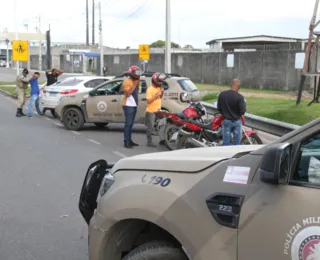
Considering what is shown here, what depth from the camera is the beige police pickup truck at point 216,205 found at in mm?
2264

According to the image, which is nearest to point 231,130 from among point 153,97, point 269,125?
point 269,125

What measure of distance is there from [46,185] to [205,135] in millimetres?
3747

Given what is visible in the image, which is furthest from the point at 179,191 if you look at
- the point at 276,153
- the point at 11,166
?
the point at 11,166

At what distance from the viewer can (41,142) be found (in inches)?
447

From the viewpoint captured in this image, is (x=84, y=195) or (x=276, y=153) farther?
(x=84, y=195)

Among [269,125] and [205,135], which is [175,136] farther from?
[269,125]

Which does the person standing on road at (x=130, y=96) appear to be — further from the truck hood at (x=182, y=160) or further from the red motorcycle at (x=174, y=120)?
the truck hood at (x=182, y=160)

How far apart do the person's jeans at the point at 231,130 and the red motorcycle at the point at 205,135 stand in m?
0.36

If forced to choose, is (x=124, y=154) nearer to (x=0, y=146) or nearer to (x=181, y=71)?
(x=0, y=146)

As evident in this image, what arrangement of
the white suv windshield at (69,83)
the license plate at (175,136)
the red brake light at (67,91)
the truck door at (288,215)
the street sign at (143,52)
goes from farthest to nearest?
1. the street sign at (143,52)
2. the white suv windshield at (69,83)
3. the red brake light at (67,91)
4. the license plate at (175,136)
5. the truck door at (288,215)

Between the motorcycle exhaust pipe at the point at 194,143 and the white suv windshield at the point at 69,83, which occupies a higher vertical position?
the white suv windshield at the point at 69,83

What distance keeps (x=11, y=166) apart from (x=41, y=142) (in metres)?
2.93

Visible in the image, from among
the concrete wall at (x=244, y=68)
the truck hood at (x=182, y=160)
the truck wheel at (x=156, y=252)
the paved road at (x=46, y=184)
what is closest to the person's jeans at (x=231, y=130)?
the paved road at (x=46, y=184)

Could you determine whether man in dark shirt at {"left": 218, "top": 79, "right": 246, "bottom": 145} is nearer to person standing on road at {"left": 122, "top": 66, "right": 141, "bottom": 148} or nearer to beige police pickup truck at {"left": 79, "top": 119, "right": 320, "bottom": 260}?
person standing on road at {"left": 122, "top": 66, "right": 141, "bottom": 148}
